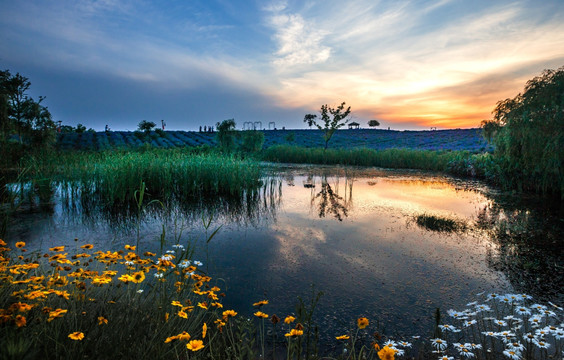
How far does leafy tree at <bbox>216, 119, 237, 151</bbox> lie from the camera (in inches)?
1121

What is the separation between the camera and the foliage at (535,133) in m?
9.01

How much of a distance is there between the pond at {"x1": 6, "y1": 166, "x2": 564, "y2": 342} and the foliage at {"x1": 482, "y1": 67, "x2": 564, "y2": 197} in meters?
1.72

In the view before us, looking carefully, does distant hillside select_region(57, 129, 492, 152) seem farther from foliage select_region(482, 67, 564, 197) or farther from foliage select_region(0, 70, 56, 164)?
foliage select_region(482, 67, 564, 197)

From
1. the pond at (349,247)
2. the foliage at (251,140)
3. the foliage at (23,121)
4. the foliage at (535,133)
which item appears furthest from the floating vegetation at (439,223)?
the foliage at (251,140)

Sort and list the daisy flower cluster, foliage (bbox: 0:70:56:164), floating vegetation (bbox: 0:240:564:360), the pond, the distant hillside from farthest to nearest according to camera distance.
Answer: the distant hillside, foliage (bbox: 0:70:56:164), the pond, the daisy flower cluster, floating vegetation (bbox: 0:240:564:360)

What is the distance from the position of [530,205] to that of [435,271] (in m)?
6.89

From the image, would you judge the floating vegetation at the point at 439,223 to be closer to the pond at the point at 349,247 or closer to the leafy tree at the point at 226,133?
the pond at the point at 349,247

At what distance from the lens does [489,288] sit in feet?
11.5

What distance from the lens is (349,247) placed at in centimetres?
497

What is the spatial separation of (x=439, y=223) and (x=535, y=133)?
6.18 meters

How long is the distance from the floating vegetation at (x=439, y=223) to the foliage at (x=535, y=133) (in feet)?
16.7

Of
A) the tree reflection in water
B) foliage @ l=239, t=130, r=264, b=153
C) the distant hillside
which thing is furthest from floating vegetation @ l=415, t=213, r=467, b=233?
the distant hillside

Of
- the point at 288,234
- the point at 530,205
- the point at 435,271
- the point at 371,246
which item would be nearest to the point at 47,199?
the point at 288,234

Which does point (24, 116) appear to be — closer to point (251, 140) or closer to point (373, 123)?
point (251, 140)
